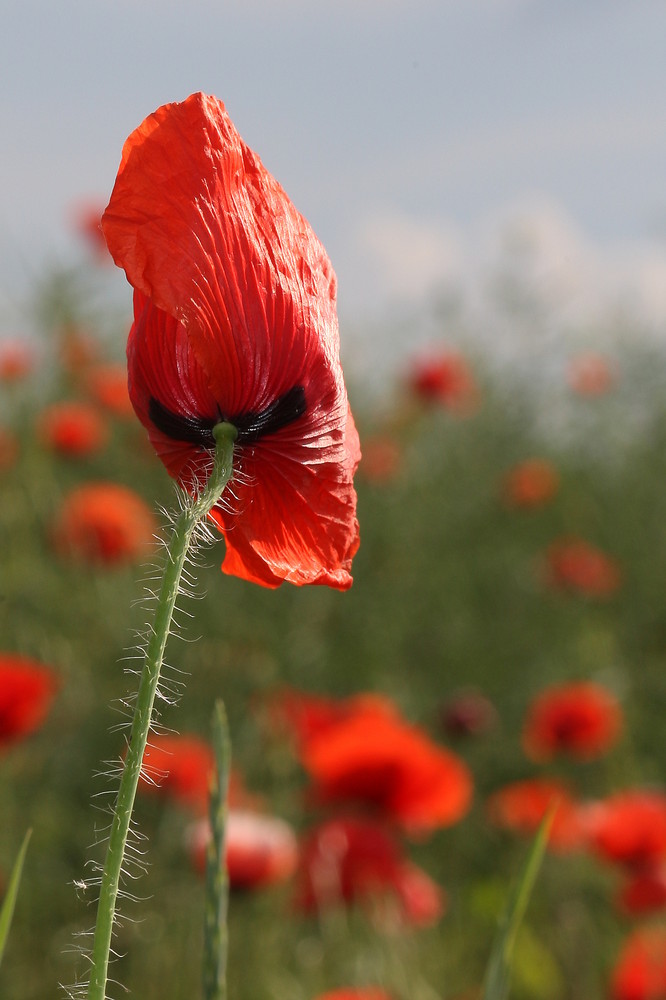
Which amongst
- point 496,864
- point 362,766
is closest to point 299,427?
point 362,766

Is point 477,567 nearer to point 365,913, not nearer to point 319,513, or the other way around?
point 365,913

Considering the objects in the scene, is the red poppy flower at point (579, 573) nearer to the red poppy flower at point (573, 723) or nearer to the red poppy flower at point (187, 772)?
the red poppy flower at point (573, 723)

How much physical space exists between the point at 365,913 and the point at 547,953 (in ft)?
1.83

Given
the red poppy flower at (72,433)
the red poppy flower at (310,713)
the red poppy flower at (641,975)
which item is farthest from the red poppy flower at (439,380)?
the red poppy flower at (641,975)

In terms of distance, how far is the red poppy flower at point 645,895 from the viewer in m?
1.54

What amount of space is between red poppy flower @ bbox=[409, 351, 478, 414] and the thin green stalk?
3325 millimetres

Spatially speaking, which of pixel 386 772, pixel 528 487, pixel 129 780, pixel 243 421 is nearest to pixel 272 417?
pixel 243 421

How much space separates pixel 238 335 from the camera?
410 mm

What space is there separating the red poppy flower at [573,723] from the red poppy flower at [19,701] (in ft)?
3.38

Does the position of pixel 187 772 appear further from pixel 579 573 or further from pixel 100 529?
pixel 579 573

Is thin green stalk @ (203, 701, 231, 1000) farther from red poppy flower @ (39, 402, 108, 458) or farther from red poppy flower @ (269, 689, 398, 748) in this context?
red poppy flower @ (39, 402, 108, 458)

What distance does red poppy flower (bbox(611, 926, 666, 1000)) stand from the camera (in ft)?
4.02

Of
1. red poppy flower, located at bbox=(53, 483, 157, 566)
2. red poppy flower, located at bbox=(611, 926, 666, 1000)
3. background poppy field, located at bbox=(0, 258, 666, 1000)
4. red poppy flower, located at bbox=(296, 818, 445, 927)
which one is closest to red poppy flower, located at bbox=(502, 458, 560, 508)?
background poppy field, located at bbox=(0, 258, 666, 1000)

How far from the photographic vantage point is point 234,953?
162 cm
